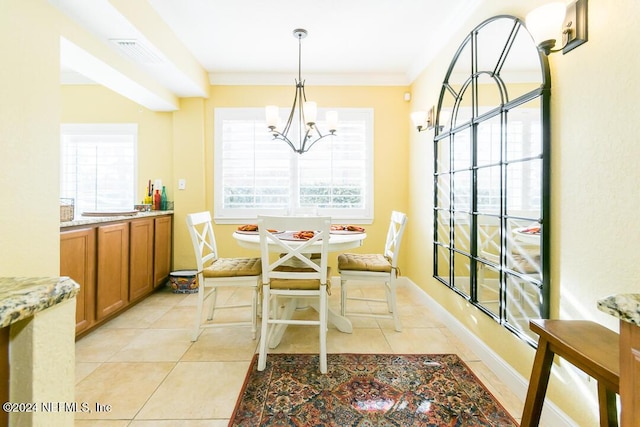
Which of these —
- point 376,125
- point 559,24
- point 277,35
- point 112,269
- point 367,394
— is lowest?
point 367,394

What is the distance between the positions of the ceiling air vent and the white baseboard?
331 centimetres

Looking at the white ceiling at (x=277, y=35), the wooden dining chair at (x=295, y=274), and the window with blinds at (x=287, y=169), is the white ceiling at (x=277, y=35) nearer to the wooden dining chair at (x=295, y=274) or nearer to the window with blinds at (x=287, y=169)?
the window with blinds at (x=287, y=169)

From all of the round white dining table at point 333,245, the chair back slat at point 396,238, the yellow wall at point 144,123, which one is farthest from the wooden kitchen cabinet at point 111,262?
the chair back slat at point 396,238

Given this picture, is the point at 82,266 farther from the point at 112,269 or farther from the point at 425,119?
the point at 425,119

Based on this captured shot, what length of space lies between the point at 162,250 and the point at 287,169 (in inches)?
67.3

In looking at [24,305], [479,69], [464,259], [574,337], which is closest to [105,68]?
[24,305]

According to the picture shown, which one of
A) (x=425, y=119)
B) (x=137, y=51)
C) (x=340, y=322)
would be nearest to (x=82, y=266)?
(x=137, y=51)

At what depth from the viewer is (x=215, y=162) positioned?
3.87m

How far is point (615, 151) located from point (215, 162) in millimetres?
3605

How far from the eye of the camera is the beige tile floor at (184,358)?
1616 mm

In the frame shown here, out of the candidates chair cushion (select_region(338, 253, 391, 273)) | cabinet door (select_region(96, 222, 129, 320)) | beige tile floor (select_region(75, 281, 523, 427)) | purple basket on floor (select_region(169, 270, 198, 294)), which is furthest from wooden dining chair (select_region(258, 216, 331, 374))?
purple basket on floor (select_region(169, 270, 198, 294))

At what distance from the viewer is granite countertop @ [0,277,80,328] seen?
516 millimetres

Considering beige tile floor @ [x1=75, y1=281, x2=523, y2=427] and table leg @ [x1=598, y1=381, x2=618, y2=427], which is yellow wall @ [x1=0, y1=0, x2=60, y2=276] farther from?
table leg @ [x1=598, y1=381, x2=618, y2=427]

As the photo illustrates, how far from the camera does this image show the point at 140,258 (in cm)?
315
